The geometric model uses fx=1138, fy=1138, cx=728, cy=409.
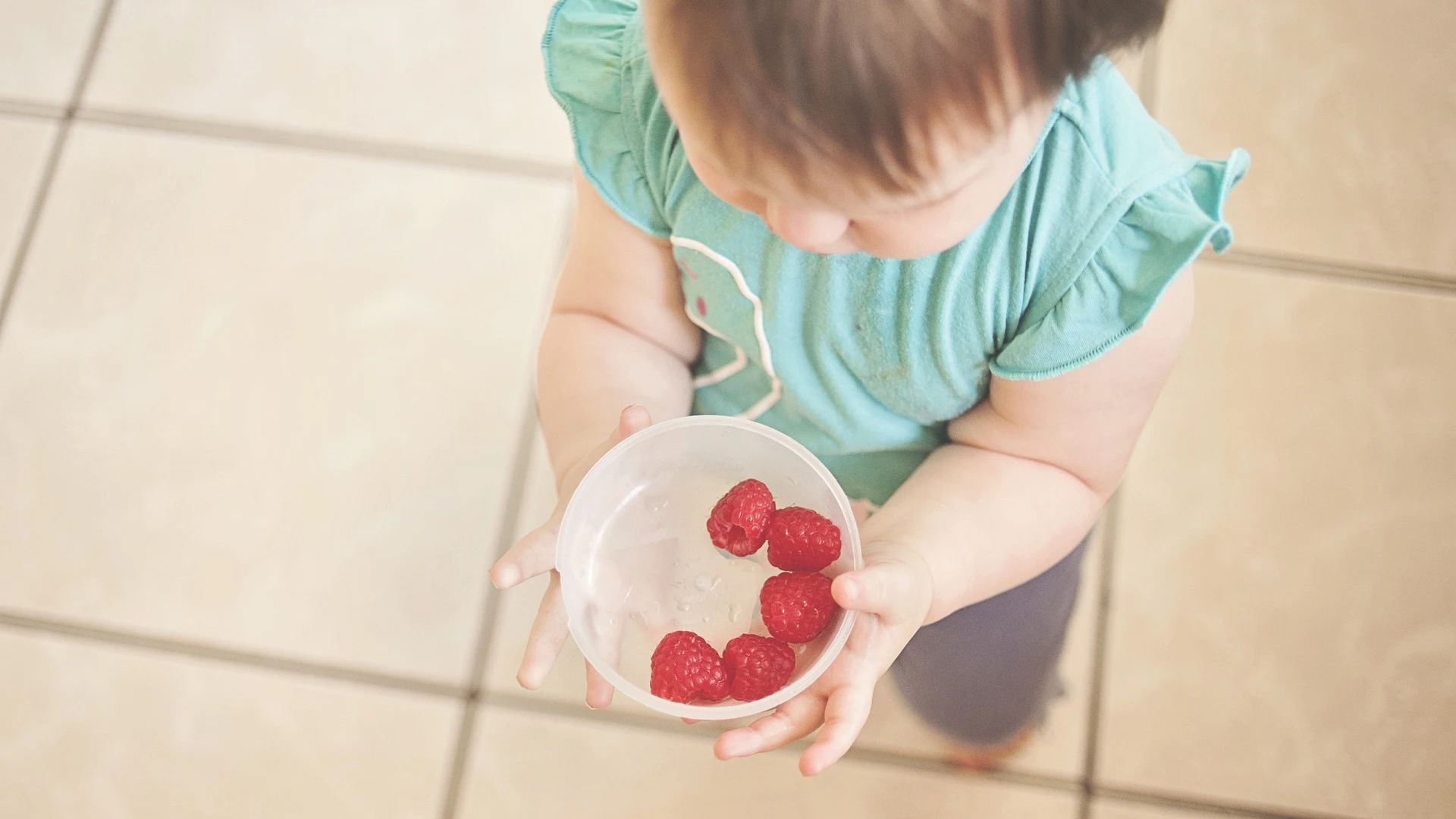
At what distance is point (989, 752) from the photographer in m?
0.86

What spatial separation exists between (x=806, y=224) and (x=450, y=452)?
65 centimetres

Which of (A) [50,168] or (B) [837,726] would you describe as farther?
(A) [50,168]

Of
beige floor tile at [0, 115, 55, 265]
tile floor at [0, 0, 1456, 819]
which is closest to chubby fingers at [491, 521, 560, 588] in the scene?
tile floor at [0, 0, 1456, 819]

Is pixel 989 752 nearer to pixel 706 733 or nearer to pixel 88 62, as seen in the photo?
pixel 706 733

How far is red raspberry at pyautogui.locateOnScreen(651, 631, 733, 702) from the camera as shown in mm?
514

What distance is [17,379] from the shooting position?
102 cm

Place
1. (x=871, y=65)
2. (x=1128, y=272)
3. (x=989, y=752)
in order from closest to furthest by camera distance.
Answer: (x=871, y=65) → (x=1128, y=272) → (x=989, y=752)

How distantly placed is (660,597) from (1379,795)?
63 cm

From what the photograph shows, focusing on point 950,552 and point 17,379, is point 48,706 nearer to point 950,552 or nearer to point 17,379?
point 17,379

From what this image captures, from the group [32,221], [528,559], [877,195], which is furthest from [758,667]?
[32,221]

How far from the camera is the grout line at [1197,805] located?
865 mm

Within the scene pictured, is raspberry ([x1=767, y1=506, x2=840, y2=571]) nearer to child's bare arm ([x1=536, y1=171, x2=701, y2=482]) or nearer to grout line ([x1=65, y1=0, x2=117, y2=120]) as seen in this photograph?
child's bare arm ([x1=536, y1=171, x2=701, y2=482])

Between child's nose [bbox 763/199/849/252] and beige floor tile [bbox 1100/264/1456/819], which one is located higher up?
child's nose [bbox 763/199/849/252]

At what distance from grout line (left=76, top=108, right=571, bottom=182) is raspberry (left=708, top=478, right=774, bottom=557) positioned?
0.58 metres
